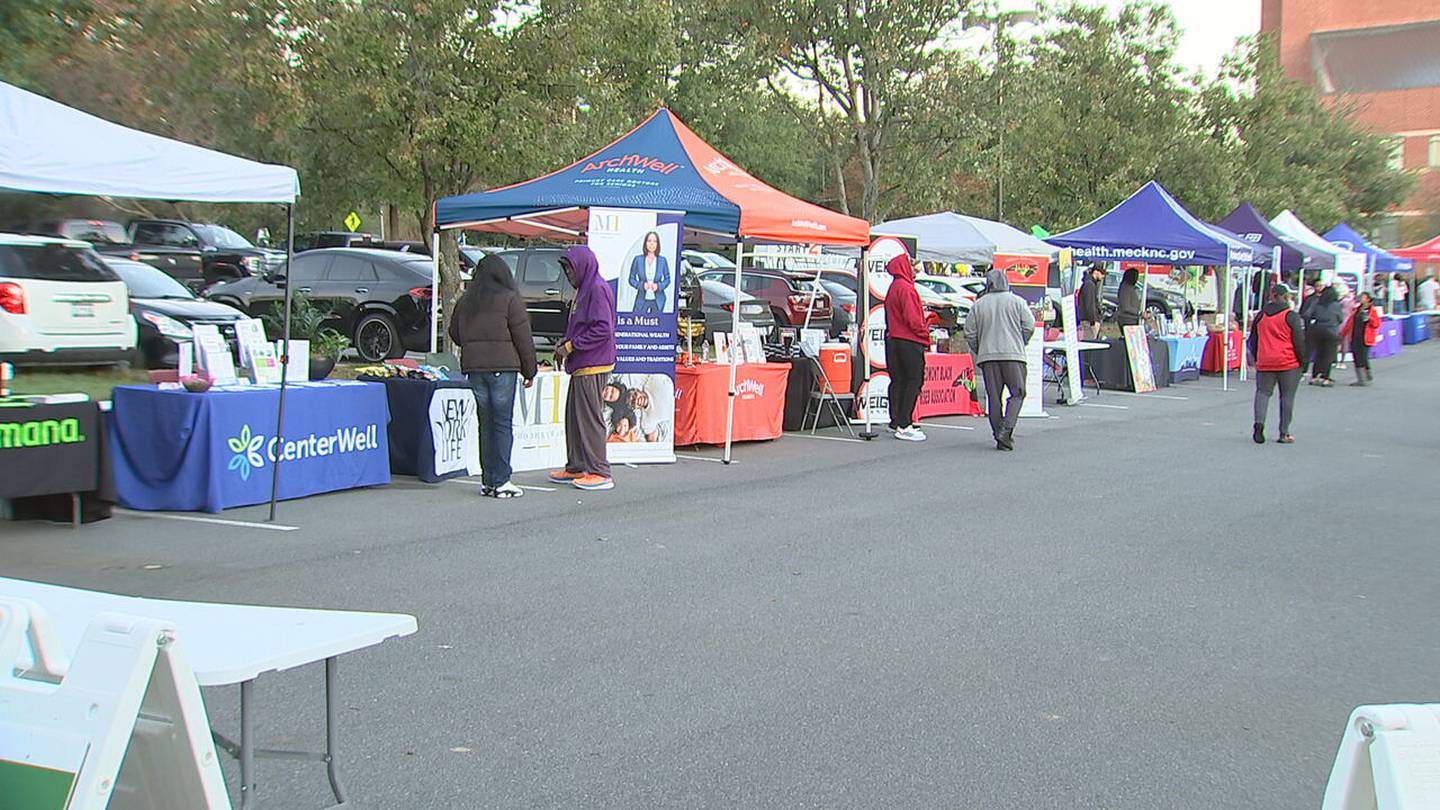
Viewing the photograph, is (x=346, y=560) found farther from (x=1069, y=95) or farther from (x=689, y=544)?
(x=1069, y=95)

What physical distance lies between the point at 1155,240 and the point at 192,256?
57.2ft

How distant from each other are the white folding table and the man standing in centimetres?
1962

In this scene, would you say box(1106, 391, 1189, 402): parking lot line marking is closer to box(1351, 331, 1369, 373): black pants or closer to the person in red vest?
box(1351, 331, 1369, 373): black pants

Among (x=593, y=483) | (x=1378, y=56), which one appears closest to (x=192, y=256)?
(x=593, y=483)

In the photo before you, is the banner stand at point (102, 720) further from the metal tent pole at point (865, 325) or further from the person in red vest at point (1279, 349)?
the person in red vest at point (1279, 349)

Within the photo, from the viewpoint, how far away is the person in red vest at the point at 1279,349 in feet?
44.7

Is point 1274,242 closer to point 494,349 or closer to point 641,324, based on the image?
point 641,324

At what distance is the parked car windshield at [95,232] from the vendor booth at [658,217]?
1536cm

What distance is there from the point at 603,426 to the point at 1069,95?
83.4 feet

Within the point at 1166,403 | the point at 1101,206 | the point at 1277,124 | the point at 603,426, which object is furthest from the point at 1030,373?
the point at 1277,124

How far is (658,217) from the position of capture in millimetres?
11375

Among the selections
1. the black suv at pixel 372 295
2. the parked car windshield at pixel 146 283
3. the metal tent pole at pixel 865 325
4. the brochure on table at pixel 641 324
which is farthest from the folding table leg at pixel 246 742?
the black suv at pixel 372 295

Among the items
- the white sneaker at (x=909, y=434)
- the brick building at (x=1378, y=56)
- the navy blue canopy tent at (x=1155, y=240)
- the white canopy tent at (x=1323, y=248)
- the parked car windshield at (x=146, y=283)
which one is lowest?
the white sneaker at (x=909, y=434)

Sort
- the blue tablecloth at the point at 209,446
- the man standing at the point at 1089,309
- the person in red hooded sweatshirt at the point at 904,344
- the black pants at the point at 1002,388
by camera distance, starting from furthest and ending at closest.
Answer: the man standing at the point at 1089,309, the person in red hooded sweatshirt at the point at 904,344, the black pants at the point at 1002,388, the blue tablecloth at the point at 209,446
